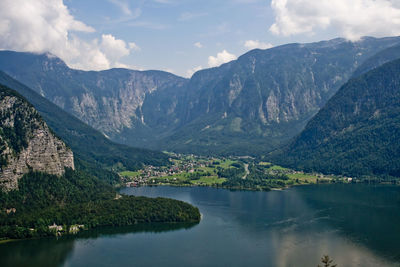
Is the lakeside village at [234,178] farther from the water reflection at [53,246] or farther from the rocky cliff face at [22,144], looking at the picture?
the water reflection at [53,246]

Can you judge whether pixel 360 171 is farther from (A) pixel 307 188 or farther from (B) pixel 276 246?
(B) pixel 276 246

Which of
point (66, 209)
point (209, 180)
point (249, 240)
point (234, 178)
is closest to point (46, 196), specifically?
point (66, 209)

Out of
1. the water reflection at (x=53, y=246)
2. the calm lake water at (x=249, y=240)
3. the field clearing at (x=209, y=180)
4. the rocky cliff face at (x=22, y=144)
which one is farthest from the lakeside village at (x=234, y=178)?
the water reflection at (x=53, y=246)

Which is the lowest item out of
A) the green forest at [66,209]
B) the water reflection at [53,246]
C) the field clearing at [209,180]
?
the water reflection at [53,246]

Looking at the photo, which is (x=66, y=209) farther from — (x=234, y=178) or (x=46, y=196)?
(x=234, y=178)

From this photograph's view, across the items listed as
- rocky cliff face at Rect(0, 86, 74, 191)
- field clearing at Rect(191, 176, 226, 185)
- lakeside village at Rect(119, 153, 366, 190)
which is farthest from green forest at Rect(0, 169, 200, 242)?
field clearing at Rect(191, 176, 226, 185)

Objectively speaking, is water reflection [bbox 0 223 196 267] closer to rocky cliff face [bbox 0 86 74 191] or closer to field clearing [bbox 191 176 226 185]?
rocky cliff face [bbox 0 86 74 191]
